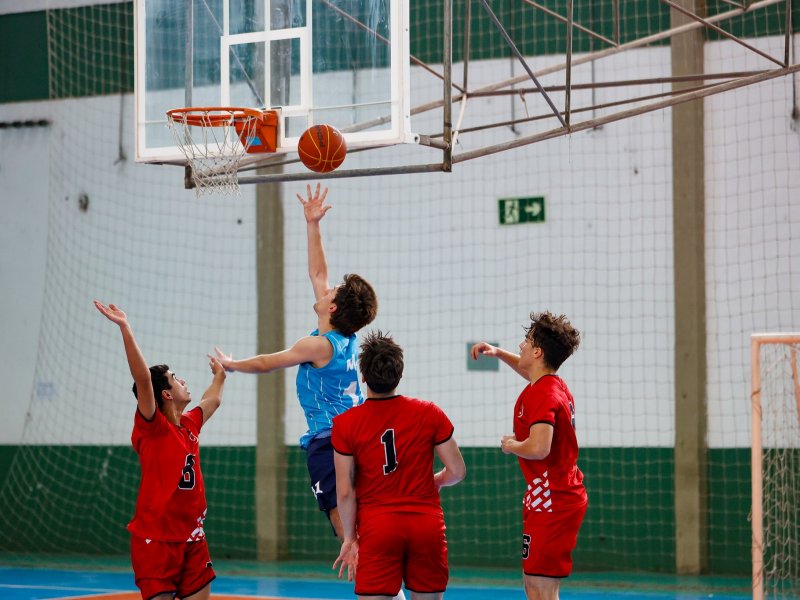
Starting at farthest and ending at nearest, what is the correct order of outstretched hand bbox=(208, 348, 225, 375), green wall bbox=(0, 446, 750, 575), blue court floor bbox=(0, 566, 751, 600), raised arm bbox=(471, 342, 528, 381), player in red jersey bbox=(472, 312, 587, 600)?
green wall bbox=(0, 446, 750, 575)
blue court floor bbox=(0, 566, 751, 600)
raised arm bbox=(471, 342, 528, 381)
outstretched hand bbox=(208, 348, 225, 375)
player in red jersey bbox=(472, 312, 587, 600)

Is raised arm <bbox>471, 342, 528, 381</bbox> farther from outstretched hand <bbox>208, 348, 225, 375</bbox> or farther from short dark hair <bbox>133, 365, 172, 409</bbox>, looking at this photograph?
short dark hair <bbox>133, 365, 172, 409</bbox>

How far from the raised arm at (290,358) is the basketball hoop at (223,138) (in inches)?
67.9

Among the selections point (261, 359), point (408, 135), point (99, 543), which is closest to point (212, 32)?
point (408, 135)

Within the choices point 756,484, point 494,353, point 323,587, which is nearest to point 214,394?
point 494,353

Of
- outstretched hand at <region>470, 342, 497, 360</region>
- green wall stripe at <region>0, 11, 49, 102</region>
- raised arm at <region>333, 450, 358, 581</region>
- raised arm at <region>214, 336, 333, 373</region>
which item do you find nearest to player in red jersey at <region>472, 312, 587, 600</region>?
outstretched hand at <region>470, 342, 497, 360</region>

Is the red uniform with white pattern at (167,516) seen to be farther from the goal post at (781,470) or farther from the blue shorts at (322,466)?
the goal post at (781,470)

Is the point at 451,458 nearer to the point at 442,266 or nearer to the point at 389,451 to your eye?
the point at 389,451

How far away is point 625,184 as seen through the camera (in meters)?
10.2

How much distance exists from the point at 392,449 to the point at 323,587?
5.12 meters

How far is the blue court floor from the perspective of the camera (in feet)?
30.0

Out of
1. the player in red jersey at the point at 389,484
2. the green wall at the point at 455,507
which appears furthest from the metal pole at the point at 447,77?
the green wall at the point at 455,507

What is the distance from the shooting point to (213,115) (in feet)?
23.2

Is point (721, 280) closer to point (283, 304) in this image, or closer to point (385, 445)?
point (283, 304)

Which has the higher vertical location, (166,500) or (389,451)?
(389,451)
